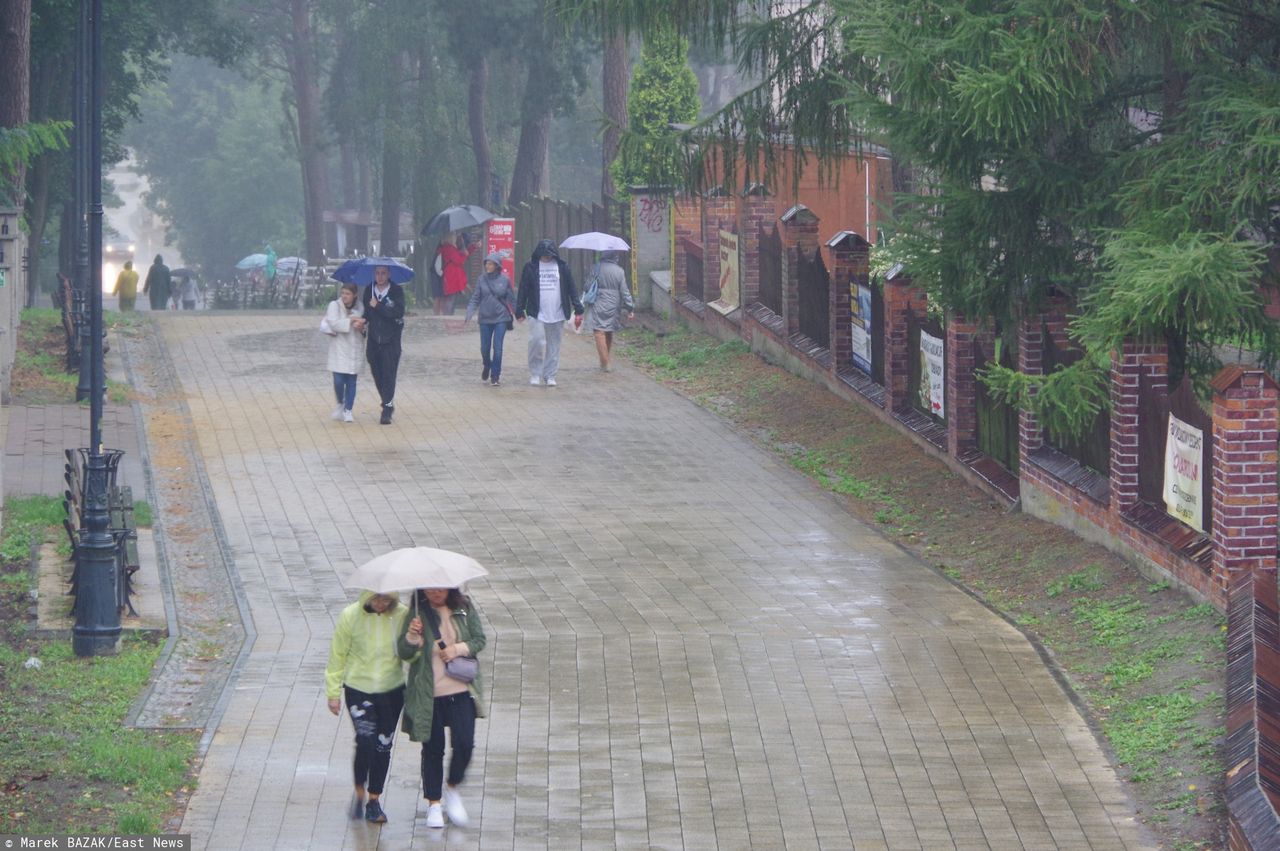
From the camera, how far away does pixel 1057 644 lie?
35.8 feet

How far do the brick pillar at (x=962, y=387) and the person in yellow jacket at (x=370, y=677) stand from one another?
8.48 m

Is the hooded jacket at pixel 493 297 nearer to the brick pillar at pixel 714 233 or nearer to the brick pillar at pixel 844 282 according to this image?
the brick pillar at pixel 844 282

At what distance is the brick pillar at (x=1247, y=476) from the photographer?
404 inches

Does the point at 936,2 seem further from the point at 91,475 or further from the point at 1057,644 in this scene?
the point at 91,475

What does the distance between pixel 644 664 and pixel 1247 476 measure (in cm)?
362

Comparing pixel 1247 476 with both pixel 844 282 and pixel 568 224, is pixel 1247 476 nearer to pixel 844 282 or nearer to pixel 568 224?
pixel 844 282

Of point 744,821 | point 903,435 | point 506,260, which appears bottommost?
point 744,821

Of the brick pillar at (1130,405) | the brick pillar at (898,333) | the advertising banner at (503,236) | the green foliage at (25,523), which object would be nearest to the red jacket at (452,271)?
the advertising banner at (503,236)

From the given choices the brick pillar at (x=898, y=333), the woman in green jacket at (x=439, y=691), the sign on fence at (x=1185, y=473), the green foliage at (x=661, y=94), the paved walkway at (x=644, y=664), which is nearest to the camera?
the woman in green jacket at (x=439, y=691)

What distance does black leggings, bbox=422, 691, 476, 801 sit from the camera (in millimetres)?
7793

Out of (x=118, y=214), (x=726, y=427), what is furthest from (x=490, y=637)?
(x=118, y=214)

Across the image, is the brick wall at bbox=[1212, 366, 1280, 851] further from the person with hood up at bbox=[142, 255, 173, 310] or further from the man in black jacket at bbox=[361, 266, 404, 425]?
the person with hood up at bbox=[142, 255, 173, 310]

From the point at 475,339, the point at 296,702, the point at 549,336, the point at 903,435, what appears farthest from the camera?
the point at 475,339

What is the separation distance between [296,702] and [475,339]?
51.3 feet
